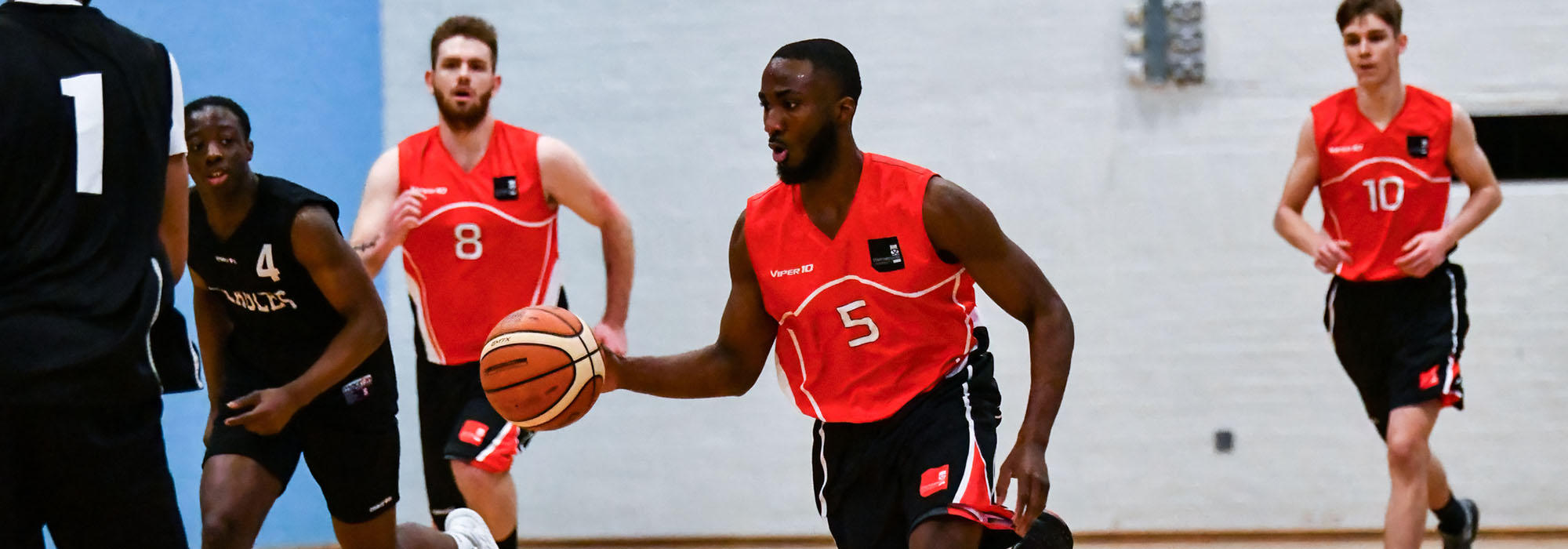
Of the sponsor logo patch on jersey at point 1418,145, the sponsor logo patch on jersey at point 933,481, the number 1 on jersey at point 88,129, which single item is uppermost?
the number 1 on jersey at point 88,129

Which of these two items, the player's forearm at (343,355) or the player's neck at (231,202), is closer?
the player's forearm at (343,355)

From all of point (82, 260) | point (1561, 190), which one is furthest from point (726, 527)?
point (82, 260)

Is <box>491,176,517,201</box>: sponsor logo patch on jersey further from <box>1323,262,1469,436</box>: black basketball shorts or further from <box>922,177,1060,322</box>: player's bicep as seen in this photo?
<box>1323,262,1469,436</box>: black basketball shorts

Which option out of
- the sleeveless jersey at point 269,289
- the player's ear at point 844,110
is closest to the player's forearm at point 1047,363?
the player's ear at point 844,110

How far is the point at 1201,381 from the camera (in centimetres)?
670

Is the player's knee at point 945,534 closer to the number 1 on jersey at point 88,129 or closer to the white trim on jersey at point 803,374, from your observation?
the white trim on jersey at point 803,374

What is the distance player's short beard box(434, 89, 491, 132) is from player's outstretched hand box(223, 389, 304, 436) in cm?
161

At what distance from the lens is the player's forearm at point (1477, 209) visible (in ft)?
16.9

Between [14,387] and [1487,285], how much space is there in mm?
5924

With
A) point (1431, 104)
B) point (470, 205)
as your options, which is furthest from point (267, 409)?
point (1431, 104)

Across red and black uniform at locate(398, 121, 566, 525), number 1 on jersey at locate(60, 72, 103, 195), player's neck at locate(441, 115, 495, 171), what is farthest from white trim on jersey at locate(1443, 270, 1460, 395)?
number 1 on jersey at locate(60, 72, 103, 195)

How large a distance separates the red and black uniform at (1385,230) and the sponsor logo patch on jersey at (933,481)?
250 cm

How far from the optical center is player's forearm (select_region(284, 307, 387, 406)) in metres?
3.85

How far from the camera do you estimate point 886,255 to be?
3.33 m
